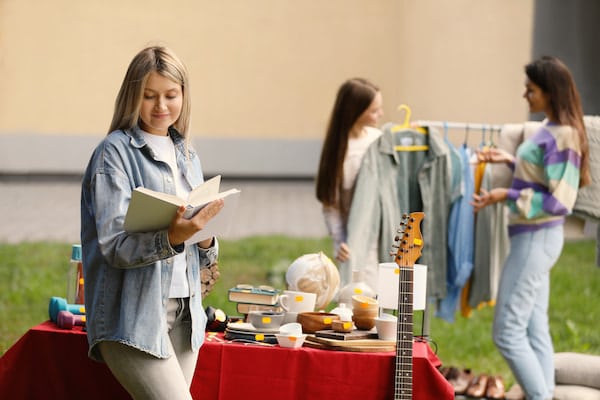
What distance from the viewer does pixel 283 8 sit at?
44.1 feet

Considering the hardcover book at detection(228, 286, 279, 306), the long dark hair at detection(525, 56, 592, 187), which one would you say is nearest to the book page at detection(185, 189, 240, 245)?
the hardcover book at detection(228, 286, 279, 306)

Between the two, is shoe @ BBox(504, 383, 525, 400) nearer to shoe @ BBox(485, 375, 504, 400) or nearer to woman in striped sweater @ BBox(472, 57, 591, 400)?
shoe @ BBox(485, 375, 504, 400)

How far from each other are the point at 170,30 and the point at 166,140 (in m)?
10.7

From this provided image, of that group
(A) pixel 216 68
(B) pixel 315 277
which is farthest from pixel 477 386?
(A) pixel 216 68

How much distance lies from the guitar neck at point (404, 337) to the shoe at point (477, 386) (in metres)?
2.21

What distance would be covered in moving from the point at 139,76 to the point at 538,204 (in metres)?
2.60

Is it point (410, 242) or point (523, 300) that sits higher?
point (410, 242)

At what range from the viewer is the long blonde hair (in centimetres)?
277

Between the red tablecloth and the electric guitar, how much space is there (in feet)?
0.21

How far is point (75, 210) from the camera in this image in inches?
467

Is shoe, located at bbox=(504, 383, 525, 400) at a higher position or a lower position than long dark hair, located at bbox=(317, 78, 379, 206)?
lower

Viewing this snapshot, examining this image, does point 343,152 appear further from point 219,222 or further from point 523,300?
point 219,222

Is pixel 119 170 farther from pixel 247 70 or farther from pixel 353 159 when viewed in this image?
pixel 247 70

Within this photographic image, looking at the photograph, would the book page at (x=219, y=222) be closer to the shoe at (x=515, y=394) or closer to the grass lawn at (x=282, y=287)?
the shoe at (x=515, y=394)
